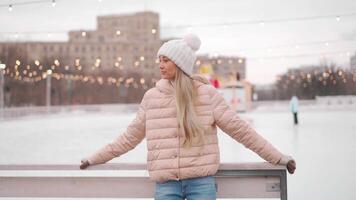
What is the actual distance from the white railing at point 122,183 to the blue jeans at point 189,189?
0.34 metres

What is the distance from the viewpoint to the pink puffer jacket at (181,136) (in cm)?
225

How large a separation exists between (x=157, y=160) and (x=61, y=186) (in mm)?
779

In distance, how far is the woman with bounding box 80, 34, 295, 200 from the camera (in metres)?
2.24

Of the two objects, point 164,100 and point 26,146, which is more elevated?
point 164,100

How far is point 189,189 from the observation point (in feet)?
7.43

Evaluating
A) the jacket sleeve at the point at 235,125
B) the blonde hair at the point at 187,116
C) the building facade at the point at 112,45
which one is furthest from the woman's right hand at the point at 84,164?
the building facade at the point at 112,45

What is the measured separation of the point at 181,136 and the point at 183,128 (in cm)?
6

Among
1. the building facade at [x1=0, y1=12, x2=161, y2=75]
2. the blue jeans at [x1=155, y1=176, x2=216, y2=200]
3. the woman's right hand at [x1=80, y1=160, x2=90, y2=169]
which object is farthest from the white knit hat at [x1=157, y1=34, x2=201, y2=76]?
the building facade at [x1=0, y1=12, x2=161, y2=75]

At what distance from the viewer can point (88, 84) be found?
47.2 metres

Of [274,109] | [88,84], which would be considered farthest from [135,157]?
[88,84]

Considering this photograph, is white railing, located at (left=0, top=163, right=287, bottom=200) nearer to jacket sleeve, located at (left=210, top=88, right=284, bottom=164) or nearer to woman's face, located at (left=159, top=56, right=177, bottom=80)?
jacket sleeve, located at (left=210, top=88, right=284, bottom=164)

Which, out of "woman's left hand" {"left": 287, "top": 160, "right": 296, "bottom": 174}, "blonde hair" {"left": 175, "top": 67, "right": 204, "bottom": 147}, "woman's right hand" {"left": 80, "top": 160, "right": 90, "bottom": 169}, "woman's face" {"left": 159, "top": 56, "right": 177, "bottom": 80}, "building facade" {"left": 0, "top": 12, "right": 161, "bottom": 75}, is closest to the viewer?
"blonde hair" {"left": 175, "top": 67, "right": 204, "bottom": 147}

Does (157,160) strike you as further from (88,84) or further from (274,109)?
(88,84)

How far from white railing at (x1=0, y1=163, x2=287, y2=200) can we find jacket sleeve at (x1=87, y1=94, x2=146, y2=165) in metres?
0.19
